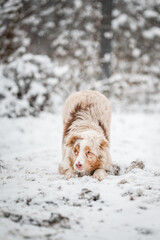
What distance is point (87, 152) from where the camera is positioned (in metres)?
3.84

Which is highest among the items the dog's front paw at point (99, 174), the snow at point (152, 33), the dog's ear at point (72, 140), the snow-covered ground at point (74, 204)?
the snow at point (152, 33)

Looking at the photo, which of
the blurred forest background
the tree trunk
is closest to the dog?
the blurred forest background

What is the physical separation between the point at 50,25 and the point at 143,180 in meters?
10.7

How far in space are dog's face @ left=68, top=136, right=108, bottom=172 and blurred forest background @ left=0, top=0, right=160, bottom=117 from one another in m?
5.77

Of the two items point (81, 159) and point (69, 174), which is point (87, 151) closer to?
point (81, 159)

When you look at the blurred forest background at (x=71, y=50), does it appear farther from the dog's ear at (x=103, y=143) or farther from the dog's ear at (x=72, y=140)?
the dog's ear at (x=103, y=143)

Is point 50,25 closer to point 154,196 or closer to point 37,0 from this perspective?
point 37,0

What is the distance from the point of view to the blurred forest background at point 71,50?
956cm

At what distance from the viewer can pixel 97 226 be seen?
2.38 m

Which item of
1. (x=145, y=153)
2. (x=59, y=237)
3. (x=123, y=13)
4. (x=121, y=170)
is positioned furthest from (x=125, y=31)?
(x=59, y=237)

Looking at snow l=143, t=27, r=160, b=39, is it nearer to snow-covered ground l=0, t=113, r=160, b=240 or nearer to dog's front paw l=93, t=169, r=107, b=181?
snow-covered ground l=0, t=113, r=160, b=240

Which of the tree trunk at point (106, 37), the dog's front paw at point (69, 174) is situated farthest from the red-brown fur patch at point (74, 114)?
the tree trunk at point (106, 37)

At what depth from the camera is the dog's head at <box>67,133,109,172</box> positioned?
3761mm

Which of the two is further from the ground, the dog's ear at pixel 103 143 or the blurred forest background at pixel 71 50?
the blurred forest background at pixel 71 50
